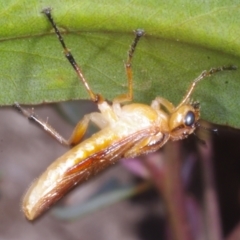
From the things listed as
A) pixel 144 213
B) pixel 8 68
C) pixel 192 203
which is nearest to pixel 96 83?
pixel 8 68

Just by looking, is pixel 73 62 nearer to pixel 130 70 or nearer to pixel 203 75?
pixel 130 70

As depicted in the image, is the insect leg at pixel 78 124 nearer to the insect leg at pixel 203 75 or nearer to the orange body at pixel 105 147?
the orange body at pixel 105 147

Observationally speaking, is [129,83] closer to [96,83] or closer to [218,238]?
[96,83]

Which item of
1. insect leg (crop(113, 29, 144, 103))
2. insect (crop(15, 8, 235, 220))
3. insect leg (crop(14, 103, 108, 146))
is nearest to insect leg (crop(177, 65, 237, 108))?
insect (crop(15, 8, 235, 220))

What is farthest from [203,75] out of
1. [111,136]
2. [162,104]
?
[111,136]

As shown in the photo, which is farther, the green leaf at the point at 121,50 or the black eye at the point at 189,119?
the black eye at the point at 189,119

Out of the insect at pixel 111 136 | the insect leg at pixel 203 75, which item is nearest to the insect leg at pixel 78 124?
the insect at pixel 111 136
